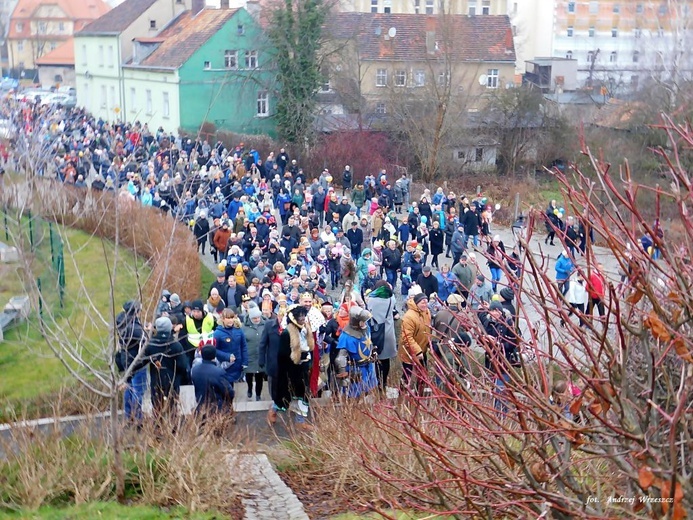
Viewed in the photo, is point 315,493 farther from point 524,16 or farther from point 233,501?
point 524,16

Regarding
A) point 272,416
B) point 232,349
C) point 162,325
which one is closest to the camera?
point 162,325

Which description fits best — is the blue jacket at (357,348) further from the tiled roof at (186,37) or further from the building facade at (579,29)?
the building facade at (579,29)

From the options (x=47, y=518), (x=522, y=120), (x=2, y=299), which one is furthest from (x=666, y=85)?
(x=47, y=518)

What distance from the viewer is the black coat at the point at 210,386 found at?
1031 cm

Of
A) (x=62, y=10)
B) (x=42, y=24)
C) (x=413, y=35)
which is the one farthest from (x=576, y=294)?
(x=62, y=10)

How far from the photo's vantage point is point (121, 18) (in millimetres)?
55750

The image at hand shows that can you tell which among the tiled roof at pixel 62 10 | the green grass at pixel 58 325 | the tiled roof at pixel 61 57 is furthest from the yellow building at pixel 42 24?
the green grass at pixel 58 325

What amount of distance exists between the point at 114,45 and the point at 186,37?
7.52m

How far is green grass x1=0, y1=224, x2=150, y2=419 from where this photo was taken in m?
11.3

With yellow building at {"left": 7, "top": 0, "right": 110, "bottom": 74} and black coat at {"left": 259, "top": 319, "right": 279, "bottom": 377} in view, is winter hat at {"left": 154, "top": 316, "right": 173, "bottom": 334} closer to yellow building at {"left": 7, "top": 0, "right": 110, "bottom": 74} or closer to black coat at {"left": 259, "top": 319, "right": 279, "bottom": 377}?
black coat at {"left": 259, "top": 319, "right": 279, "bottom": 377}

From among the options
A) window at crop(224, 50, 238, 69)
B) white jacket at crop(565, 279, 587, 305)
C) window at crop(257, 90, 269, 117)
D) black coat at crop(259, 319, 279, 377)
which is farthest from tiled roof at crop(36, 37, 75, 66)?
black coat at crop(259, 319, 279, 377)

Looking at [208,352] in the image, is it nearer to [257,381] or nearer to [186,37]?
[257,381]

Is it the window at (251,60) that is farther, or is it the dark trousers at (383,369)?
the window at (251,60)

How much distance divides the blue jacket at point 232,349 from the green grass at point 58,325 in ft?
4.58
